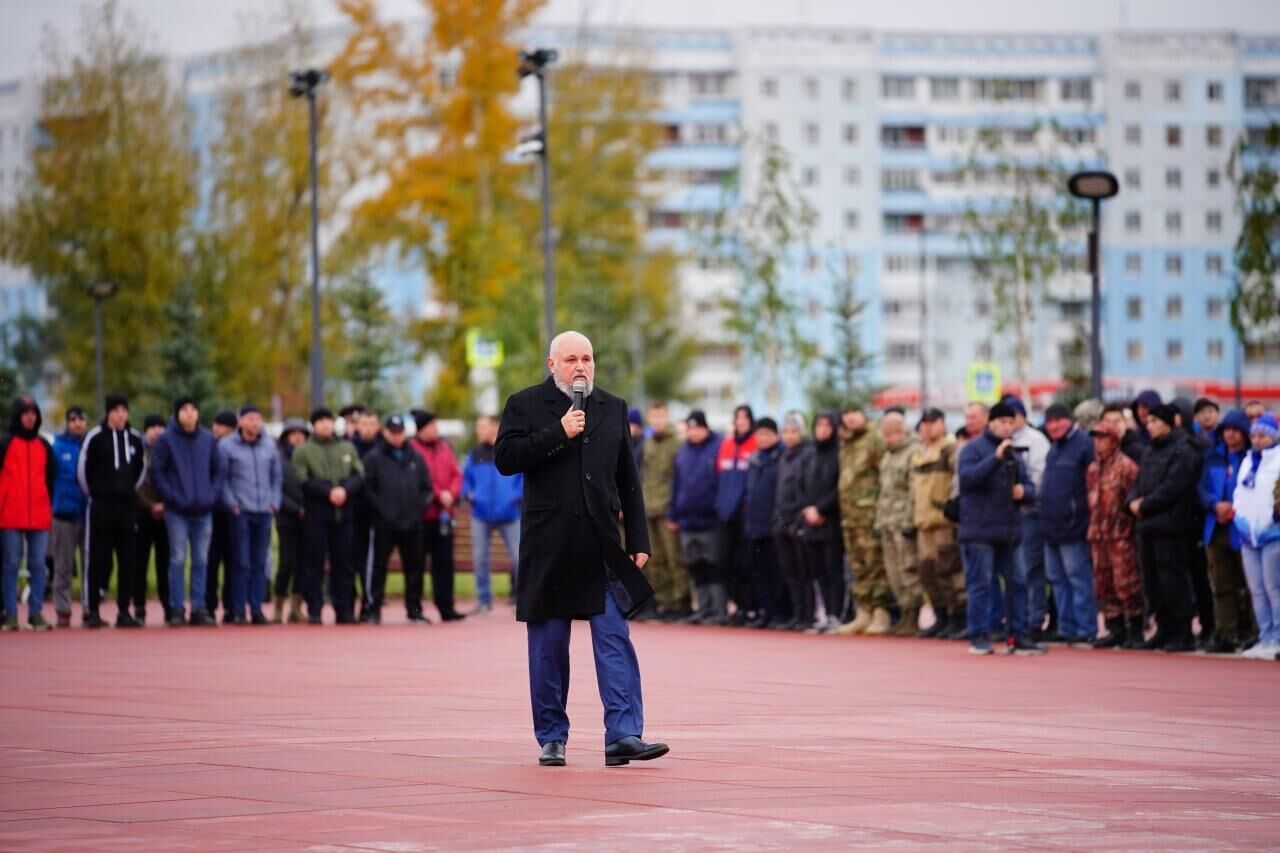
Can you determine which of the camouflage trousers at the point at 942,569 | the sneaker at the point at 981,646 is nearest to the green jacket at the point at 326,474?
the camouflage trousers at the point at 942,569

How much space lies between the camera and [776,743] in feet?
38.5

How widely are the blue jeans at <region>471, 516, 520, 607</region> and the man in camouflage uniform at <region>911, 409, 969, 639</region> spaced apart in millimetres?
6590

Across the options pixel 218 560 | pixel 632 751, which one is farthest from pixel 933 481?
pixel 632 751

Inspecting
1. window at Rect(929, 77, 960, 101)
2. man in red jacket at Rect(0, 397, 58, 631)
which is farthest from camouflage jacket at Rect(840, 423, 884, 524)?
window at Rect(929, 77, 960, 101)

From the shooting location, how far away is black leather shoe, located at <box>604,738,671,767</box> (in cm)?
1067

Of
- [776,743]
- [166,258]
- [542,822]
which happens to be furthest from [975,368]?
[542,822]

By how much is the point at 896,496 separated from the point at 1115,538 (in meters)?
2.44

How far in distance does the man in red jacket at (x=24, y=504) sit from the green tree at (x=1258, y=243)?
2145 cm

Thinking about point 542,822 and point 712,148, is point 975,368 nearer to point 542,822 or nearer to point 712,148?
point 542,822

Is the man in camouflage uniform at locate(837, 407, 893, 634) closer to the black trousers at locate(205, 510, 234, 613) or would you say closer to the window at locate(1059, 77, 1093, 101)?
the black trousers at locate(205, 510, 234, 613)

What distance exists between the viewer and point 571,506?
11.1 meters

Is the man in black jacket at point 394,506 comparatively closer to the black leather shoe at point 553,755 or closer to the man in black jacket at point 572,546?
the man in black jacket at point 572,546

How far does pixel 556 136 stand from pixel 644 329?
13.9 meters

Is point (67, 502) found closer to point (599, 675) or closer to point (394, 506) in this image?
point (394, 506)
